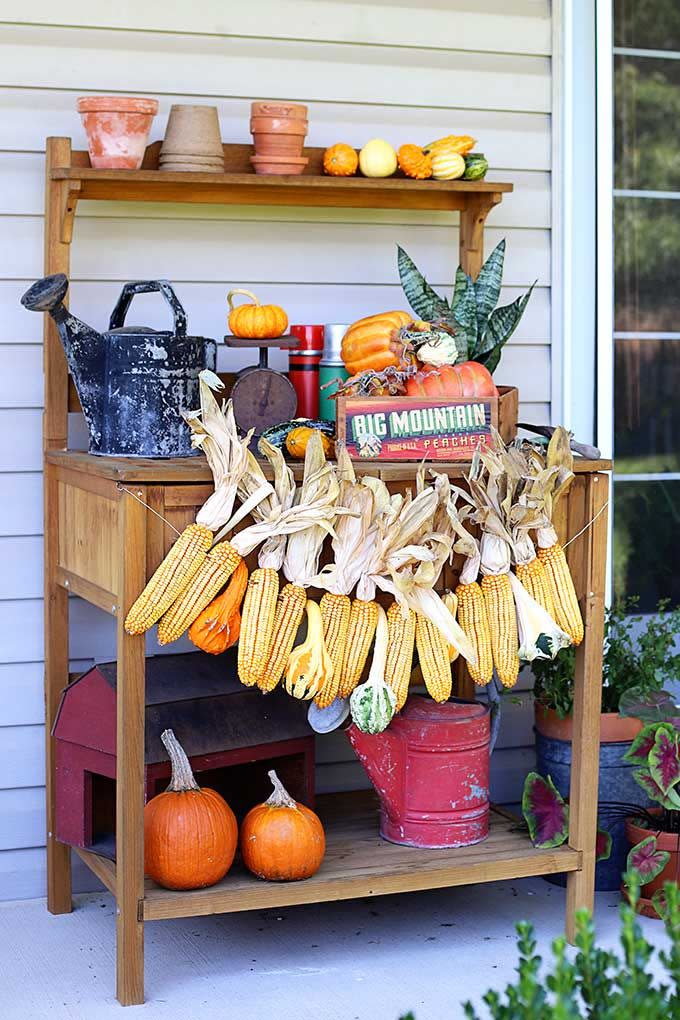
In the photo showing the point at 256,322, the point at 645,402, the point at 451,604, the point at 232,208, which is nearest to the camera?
the point at 451,604

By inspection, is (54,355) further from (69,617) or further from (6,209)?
(69,617)

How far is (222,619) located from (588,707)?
0.90 meters

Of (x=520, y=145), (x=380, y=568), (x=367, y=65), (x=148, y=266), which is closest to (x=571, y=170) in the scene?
(x=520, y=145)

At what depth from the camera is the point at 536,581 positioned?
9.16 ft

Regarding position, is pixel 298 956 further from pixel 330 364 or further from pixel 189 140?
pixel 189 140

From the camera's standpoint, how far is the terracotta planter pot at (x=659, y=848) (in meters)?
3.07

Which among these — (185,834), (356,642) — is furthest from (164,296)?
(185,834)

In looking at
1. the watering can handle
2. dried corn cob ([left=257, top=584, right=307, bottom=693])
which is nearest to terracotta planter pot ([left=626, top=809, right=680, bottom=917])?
dried corn cob ([left=257, top=584, right=307, bottom=693])

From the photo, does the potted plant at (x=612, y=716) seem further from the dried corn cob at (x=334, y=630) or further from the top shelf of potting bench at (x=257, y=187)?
the top shelf of potting bench at (x=257, y=187)

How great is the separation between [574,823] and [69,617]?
1.31 meters

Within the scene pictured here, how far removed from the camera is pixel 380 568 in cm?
263

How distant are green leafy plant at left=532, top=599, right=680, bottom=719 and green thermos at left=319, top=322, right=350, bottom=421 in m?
0.82

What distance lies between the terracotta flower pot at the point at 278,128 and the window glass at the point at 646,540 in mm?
1286

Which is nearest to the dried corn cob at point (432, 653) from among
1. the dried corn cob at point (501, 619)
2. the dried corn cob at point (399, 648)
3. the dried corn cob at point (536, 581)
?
the dried corn cob at point (399, 648)
